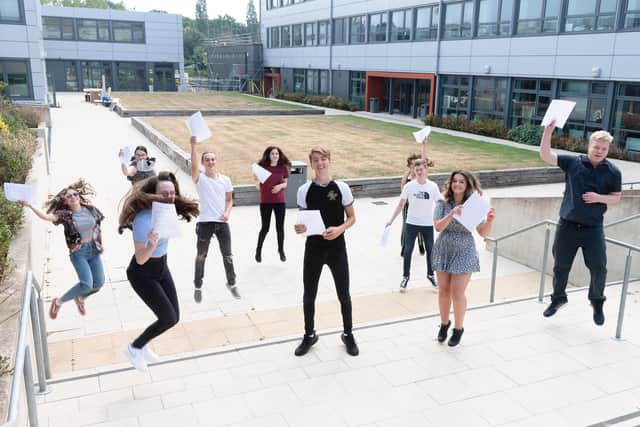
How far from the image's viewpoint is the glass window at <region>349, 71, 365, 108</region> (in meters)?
37.5

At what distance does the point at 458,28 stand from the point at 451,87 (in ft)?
9.41

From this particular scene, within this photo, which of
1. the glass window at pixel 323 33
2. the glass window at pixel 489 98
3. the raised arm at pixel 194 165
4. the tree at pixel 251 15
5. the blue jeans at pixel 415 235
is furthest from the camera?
the tree at pixel 251 15

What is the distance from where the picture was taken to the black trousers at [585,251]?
5.80 metres

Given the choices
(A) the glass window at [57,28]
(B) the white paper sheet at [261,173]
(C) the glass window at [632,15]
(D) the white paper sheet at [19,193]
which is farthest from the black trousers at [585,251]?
(A) the glass window at [57,28]

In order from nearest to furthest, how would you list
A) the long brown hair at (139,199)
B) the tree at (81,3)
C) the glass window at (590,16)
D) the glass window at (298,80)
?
the long brown hair at (139,199), the glass window at (590,16), the glass window at (298,80), the tree at (81,3)

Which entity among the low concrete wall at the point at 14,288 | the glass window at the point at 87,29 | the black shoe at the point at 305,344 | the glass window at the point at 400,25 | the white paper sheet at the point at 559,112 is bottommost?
the black shoe at the point at 305,344

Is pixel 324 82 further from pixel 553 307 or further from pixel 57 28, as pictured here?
pixel 553 307

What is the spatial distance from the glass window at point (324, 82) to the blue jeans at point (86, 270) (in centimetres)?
3709

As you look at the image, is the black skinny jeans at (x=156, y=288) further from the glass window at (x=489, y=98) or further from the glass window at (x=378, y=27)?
the glass window at (x=378, y=27)

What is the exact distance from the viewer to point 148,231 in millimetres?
4551

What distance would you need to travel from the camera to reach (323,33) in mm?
41125

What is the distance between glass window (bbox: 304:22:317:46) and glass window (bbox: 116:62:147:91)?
20.1 meters

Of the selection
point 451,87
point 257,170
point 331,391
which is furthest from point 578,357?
point 451,87

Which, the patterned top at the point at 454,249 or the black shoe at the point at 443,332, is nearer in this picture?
the patterned top at the point at 454,249
